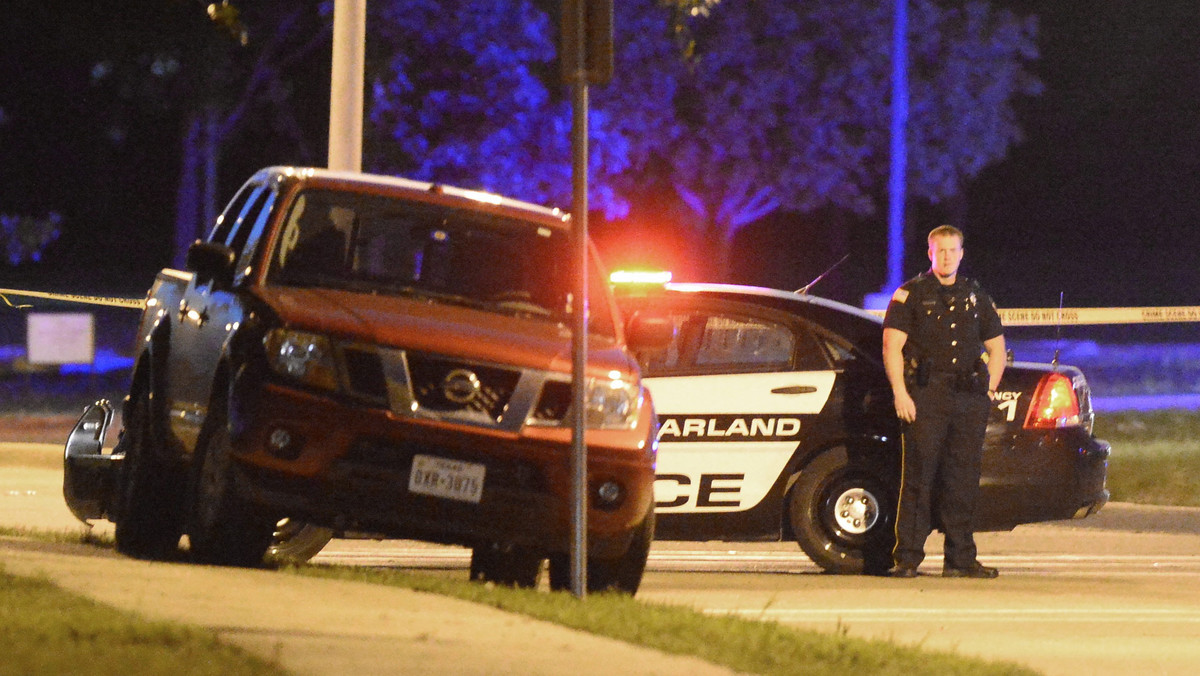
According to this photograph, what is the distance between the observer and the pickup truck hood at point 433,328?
7574 millimetres

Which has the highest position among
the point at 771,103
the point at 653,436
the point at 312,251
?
the point at 771,103

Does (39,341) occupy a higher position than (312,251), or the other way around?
(312,251)

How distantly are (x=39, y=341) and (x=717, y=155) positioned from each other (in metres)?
16.2

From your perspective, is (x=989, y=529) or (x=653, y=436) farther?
(x=989, y=529)

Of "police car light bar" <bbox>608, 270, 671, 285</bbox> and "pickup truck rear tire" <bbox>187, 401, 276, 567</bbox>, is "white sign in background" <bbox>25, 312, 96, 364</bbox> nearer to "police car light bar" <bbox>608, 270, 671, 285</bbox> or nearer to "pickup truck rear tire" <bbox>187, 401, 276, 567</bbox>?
"police car light bar" <bbox>608, 270, 671, 285</bbox>

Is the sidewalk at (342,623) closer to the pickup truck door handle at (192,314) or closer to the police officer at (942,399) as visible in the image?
the pickup truck door handle at (192,314)

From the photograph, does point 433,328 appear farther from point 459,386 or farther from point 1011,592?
point 1011,592

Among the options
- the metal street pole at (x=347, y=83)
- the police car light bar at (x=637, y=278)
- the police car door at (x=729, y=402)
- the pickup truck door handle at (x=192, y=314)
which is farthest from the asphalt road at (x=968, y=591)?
the metal street pole at (x=347, y=83)

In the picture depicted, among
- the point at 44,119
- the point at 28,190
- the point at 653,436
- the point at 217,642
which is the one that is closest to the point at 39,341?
the point at 653,436

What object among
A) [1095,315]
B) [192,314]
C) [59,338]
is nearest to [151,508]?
[192,314]

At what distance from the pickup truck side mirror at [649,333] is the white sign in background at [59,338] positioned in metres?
13.3

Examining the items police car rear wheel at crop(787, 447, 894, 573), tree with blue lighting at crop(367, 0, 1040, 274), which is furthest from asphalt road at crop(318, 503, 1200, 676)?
tree with blue lighting at crop(367, 0, 1040, 274)

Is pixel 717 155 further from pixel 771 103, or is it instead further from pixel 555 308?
pixel 555 308

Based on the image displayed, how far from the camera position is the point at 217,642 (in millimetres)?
6020
